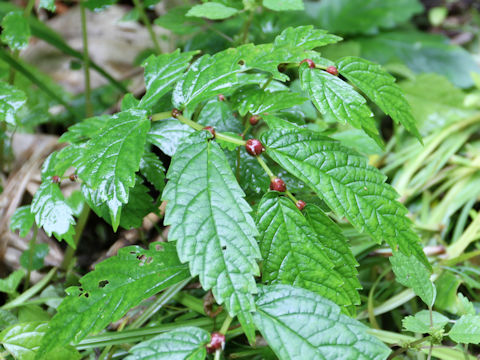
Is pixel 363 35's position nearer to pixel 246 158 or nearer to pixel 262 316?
pixel 246 158

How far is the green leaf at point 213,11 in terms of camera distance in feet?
3.87

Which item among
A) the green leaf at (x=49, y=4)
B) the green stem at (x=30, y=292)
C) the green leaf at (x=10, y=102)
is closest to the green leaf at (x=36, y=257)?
the green stem at (x=30, y=292)

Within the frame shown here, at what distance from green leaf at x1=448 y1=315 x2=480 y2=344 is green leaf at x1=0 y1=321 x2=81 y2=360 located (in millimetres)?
789

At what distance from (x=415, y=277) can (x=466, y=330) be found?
0.48ft

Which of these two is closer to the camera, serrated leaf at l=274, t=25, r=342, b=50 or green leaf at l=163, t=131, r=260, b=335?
green leaf at l=163, t=131, r=260, b=335


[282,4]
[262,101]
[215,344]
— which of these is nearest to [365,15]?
[282,4]

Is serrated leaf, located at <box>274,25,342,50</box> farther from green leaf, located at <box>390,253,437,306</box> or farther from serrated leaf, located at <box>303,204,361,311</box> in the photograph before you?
green leaf, located at <box>390,253,437,306</box>

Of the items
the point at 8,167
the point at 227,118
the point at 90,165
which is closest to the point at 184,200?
the point at 90,165

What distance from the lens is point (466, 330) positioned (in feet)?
2.84

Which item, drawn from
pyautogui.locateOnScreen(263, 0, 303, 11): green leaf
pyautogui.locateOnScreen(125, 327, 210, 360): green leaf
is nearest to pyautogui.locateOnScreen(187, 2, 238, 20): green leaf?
pyautogui.locateOnScreen(263, 0, 303, 11): green leaf

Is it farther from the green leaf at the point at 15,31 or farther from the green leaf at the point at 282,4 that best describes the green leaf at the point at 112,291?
the green leaf at the point at 15,31

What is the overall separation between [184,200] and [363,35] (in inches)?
80.5

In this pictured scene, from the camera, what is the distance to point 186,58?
102 cm

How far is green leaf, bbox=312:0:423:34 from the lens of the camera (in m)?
2.40
